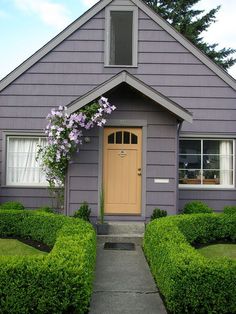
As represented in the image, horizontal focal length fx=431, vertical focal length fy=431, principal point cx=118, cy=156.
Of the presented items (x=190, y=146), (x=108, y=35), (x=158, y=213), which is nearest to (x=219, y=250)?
(x=158, y=213)

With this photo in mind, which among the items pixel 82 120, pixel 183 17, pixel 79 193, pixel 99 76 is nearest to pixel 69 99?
pixel 99 76

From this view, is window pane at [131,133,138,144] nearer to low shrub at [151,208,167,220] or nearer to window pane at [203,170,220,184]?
low shrub at [151,208,167,220]

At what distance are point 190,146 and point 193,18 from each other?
1969 cm

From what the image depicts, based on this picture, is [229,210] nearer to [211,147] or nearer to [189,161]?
[189,161]

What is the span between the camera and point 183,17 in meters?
28.8

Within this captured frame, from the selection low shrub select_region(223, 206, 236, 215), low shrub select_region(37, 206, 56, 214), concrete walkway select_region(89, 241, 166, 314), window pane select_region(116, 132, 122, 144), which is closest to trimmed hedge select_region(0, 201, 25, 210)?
low shrub select_region(37, 206, 56, 214)

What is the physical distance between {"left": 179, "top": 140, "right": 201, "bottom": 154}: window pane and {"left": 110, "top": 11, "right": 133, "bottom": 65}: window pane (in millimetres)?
2687

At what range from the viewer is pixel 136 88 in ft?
32.1

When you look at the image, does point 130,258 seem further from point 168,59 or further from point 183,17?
point 183,17

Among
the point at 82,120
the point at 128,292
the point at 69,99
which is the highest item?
the point at 69,99

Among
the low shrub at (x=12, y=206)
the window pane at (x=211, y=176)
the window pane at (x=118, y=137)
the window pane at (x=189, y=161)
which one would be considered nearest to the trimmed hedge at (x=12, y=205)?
the low shrub at (x=12, y=206)

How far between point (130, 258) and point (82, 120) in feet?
11.4

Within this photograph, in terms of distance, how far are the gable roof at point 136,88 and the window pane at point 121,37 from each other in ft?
7.26

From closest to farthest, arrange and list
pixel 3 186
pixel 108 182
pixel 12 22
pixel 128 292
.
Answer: pixel 128 292
pixel 108 182
pixel 3 186
pixel 12 22
